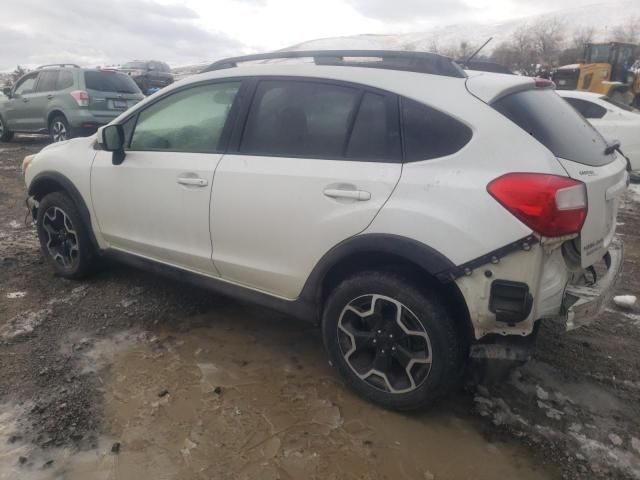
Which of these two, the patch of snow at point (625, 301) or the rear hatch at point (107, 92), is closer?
the patch of snow at point (625, 301)

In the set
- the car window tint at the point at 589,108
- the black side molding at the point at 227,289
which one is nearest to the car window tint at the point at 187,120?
the black side molding at the point at 227,289

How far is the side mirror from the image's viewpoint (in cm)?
354

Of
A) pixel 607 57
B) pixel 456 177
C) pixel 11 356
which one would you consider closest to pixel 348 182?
pixel 456 177

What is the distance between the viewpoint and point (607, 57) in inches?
771

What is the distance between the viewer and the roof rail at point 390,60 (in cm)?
267

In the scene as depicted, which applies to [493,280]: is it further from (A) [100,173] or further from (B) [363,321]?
(A) [100,173]

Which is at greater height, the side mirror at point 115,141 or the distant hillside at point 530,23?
the distant hillside at point 530,23

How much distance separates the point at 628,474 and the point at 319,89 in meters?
2.44

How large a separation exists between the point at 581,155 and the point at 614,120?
23.0 ft

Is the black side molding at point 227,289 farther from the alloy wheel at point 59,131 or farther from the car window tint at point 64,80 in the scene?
the car window tint at point 64,80

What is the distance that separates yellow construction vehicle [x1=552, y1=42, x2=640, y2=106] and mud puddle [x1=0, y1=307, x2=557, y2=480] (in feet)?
46.8

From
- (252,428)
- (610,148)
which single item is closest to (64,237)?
(252,428)

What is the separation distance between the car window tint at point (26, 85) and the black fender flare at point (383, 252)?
11.2m

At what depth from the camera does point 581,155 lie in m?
2.47
